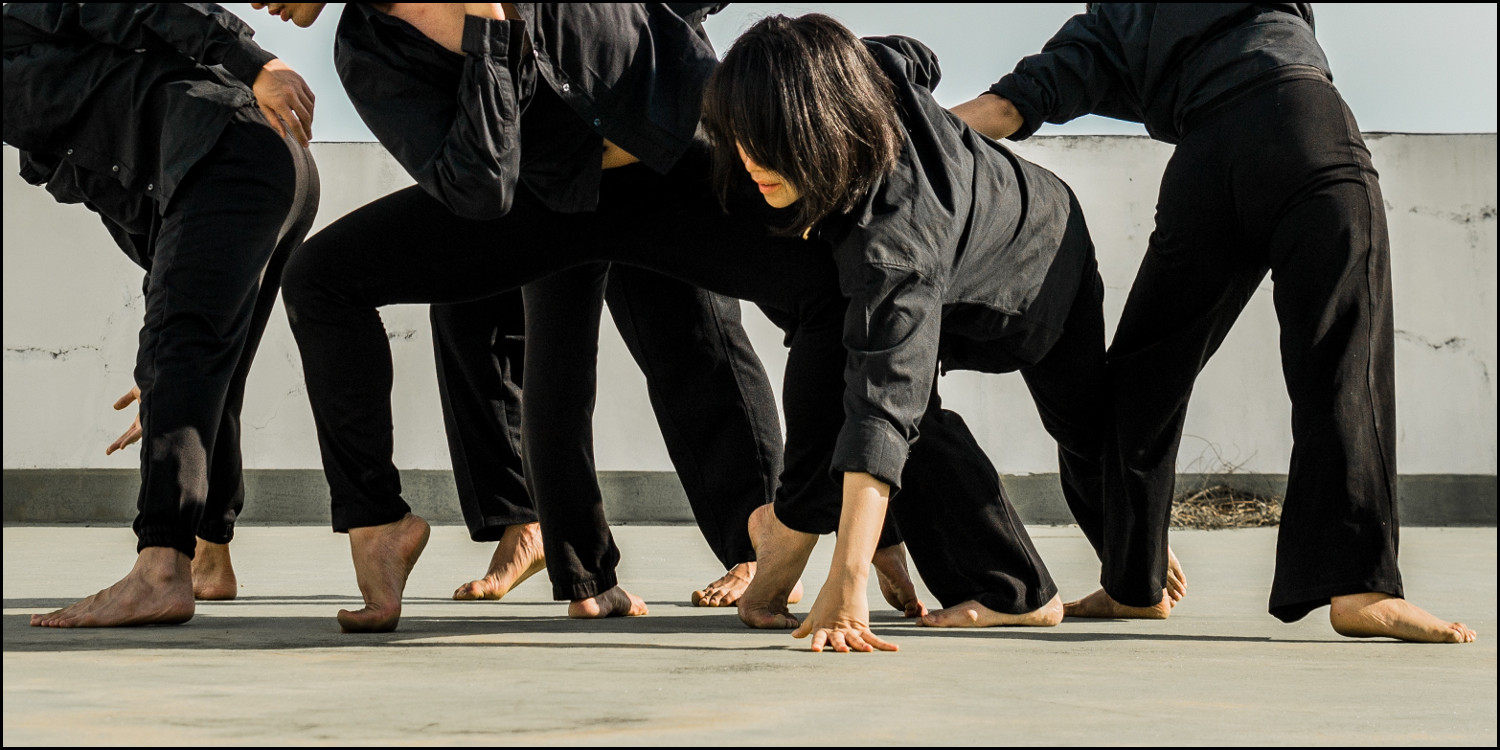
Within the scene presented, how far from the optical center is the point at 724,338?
104 inches

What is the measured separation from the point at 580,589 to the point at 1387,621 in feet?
4.29

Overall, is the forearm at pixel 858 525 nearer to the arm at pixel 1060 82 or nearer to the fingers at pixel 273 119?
the arm at pixel 1060 82

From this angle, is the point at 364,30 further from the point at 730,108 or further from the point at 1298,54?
the point at 1298,54

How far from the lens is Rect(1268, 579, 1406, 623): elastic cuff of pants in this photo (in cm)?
218

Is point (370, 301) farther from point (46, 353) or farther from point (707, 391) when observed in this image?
point (46, 353)

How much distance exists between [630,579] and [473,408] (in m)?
0.75

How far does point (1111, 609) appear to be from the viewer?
258 cm

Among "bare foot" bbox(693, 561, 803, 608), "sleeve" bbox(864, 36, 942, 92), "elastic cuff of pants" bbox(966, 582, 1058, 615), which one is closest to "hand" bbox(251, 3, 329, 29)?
"sleeve" bbox(864, 36, 942, 92)

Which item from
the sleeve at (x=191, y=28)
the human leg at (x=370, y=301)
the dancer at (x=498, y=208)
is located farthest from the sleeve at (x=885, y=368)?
the sleeve at (x=191, y=28)

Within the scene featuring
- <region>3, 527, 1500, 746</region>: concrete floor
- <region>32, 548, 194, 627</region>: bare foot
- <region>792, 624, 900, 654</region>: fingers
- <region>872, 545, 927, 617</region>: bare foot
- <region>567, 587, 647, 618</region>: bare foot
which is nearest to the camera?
<region>3, 527, 1500, 746</region>: concrete floor

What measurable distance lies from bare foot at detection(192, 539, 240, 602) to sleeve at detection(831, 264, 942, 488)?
143cm

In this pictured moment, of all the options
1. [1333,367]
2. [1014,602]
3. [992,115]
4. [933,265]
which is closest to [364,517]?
[933,265]

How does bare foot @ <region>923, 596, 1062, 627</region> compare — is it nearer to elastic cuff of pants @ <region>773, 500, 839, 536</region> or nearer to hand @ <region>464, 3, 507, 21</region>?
elastic cuff of pants @ <region>773, 500, 839, 536</region>

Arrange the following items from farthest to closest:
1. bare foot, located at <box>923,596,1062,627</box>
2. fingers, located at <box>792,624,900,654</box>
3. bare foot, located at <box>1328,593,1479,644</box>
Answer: bare foot, located at <box>923,596,1062,627</box>, bare foot, located at <box>1328,593,1479,644</box>, fingers, located at <box>792,624,900,654</box>
